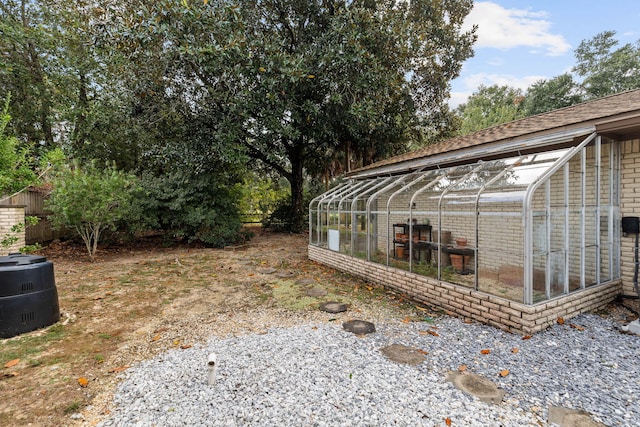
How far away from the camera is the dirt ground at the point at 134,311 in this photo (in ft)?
9.17

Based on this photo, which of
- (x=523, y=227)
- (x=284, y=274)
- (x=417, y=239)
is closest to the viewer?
(x=523, y=227)

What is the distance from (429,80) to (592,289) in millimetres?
12088

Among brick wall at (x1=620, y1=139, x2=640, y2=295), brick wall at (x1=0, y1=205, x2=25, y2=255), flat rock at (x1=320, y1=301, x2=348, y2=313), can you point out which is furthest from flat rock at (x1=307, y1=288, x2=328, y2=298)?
brick wall at (x1=0, y1=205, x2=25, y2=255)

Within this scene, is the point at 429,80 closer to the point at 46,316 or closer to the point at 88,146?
A: the point at 46,316

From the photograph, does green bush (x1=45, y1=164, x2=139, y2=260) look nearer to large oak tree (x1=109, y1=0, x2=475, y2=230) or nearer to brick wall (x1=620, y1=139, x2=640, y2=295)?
large oak tree (x1=109, y1=0, x2=475, y2=230)

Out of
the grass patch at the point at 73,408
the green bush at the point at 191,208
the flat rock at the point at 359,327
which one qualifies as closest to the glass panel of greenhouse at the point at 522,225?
the flat rock at the point at 359,327

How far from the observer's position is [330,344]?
377 cm

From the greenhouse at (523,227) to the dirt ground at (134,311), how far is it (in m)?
A: 1.05

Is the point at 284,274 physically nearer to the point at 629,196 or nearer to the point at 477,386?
the point at 477,386

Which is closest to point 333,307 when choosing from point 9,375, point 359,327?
point 359,327

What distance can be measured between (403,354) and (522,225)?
2.51m

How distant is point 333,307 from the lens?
5.24 m

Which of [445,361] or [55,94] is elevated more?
[55,94]

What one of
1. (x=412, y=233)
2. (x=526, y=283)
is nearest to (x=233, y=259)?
(x=412, y=233)
